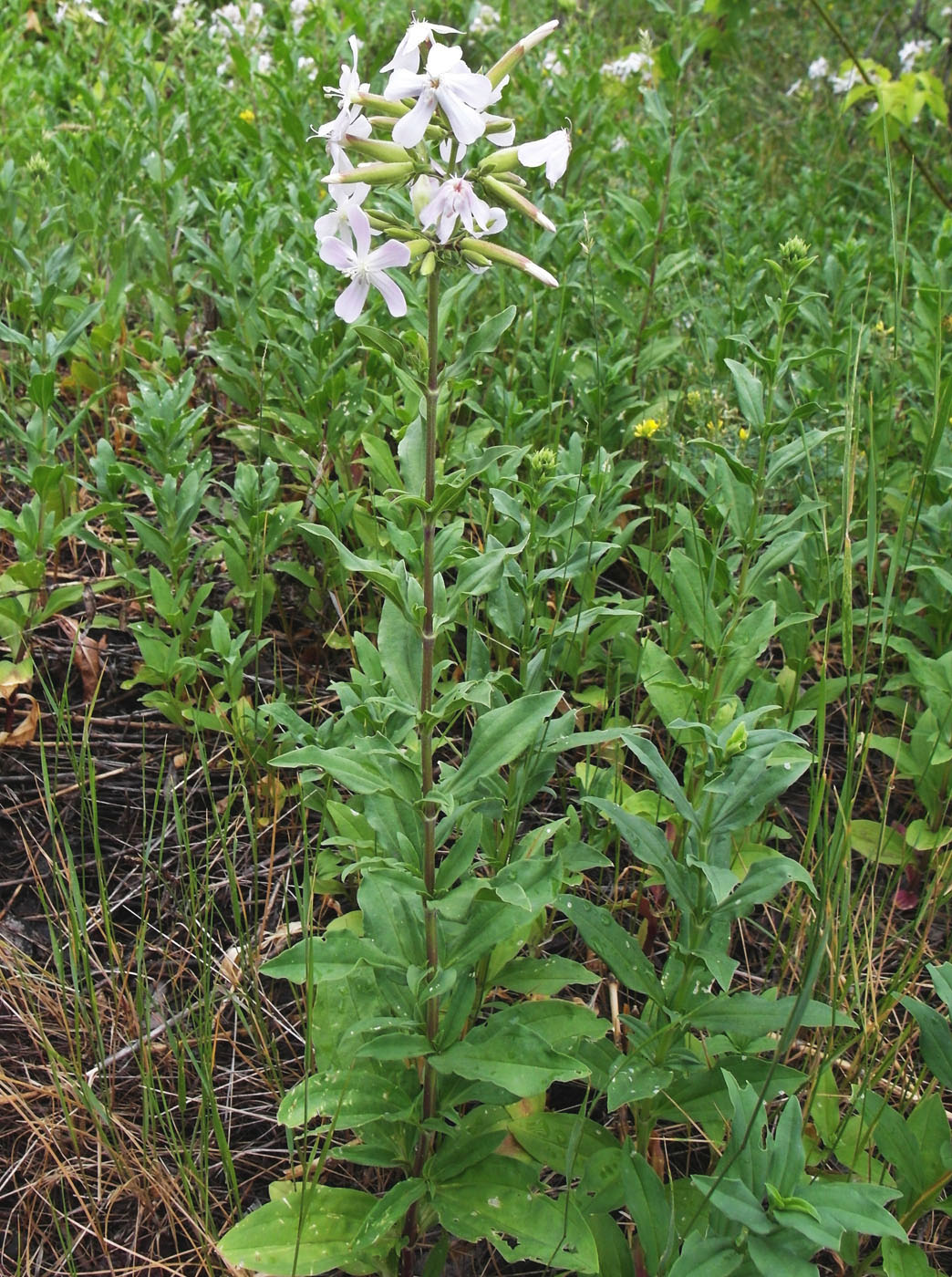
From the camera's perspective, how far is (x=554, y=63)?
236 inches

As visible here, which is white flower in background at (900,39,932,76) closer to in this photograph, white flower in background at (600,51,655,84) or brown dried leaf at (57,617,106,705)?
white flower in background at (600,51,655,84)

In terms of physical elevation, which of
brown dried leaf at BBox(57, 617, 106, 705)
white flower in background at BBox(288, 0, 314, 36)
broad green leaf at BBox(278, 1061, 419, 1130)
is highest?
white flower in background at BBox(288, 0, 314, 36)

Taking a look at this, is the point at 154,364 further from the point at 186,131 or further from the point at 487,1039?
the point at 487,1039

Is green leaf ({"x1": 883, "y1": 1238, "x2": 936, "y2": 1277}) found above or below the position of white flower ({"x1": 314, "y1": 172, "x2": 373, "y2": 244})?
below

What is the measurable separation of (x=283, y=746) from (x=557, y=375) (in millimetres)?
1598

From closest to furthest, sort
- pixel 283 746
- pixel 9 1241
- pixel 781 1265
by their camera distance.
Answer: pixel 781 1265, pixel 9 1241, pixel 283 746

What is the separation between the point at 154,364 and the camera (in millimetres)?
3717

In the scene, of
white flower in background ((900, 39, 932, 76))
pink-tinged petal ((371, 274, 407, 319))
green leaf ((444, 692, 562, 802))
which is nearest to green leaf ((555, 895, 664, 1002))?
green leaf ((444, 692, 562, 802))

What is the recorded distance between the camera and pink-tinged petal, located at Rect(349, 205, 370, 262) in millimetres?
1628

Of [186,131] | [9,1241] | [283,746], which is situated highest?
[186,131]

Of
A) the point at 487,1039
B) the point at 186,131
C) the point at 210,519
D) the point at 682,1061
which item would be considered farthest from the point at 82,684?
the point at 186,131

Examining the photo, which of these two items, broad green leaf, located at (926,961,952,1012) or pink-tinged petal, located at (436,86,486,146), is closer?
pink-tinged petal, located at (436,86,486,146)

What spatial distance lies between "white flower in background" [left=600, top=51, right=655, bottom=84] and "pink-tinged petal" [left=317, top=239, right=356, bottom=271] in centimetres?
528

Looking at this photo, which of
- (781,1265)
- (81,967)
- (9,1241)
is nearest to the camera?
(781,1265)
